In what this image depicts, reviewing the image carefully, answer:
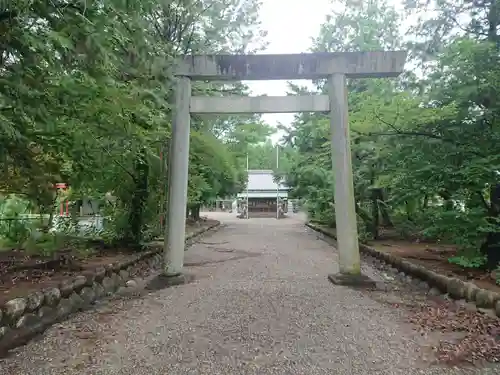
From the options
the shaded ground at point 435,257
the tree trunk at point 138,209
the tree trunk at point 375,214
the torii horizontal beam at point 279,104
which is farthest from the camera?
the tree trunk at point 375,214

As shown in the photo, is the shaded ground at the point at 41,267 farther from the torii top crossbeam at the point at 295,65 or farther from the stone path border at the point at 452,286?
the stone path border at the point at 452,286

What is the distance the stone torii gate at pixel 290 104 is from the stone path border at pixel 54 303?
3.74ft

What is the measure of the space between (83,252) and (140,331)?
463 cm

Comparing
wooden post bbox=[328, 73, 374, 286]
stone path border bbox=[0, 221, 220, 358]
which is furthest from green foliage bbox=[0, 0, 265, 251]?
wooden post bbox=[328, 73, 374, 286]

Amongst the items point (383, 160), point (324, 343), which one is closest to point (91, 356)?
point (324, 343)

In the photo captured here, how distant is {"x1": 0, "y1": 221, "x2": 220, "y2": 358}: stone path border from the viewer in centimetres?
462

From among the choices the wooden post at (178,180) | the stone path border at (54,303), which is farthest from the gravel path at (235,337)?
the wooden post at (178,180)

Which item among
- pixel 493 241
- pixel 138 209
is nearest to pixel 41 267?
pixel 138 209

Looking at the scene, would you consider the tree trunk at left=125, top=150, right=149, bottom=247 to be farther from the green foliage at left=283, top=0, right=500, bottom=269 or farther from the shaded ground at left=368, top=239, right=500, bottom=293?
the shaded ground at left=368, top=239, right=500, bottom=293

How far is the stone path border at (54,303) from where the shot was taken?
4.62 metres

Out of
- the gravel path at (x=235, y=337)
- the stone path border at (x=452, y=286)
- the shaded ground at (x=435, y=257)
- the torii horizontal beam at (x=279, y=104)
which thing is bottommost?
the gravel path at (x=235, y=337)

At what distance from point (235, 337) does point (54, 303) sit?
2.68 metres

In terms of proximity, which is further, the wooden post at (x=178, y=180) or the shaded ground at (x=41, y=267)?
the wooden post at (x=178, y=180)

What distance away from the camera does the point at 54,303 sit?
5.62m
